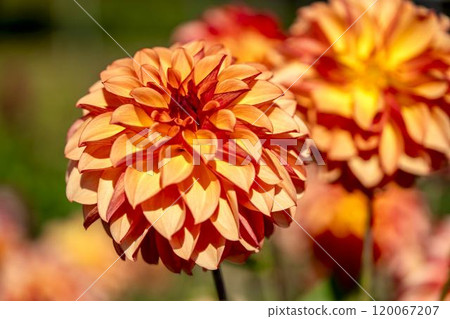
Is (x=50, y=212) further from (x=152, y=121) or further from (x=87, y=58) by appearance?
(x=87, y=58)

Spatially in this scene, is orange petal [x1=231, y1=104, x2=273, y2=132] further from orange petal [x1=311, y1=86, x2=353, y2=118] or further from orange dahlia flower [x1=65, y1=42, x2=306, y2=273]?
orange petal [x1=311, y1=86, x2=353, y2=118]

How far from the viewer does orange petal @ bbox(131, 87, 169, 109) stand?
522mm

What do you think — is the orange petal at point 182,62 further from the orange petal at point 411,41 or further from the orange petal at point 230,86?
the orange petal at point 411,41

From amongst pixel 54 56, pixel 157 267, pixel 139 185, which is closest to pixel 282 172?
pixel 139 185

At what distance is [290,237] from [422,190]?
229 millimetres

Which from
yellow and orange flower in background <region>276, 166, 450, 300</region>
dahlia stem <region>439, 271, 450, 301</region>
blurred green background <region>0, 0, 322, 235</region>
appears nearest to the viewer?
dahlia stem <region>439, 271, 450, 301</region>

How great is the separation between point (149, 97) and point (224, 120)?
0.06m

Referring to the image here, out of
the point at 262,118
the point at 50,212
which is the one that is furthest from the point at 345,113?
the point at 50,212

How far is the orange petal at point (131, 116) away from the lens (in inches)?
20.1

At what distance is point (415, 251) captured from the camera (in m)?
0.91

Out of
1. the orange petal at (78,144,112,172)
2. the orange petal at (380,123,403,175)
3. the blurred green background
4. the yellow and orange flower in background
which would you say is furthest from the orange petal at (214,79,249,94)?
the blurred green background

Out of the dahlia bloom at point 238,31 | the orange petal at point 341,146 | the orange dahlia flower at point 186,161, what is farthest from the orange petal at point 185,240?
the dahlia bloom at point 238,31

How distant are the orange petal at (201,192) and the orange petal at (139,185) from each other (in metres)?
0.02

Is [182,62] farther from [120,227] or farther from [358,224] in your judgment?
[358,224]
